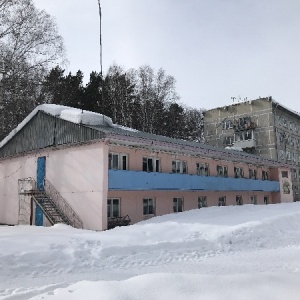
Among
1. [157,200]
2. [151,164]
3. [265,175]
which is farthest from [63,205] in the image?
[265,175]

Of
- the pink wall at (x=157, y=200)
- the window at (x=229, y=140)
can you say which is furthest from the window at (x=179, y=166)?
the window at (x=229, y=140)

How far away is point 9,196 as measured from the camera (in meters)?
24.4

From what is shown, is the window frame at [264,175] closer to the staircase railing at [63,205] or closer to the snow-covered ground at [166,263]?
the snow-covered ground at [166,263]

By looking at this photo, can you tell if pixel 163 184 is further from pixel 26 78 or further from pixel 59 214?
pixel 26 78

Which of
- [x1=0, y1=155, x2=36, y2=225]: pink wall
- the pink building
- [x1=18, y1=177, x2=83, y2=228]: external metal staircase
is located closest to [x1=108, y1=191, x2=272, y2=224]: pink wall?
the pink building

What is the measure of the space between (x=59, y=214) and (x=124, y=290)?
14.6 meters

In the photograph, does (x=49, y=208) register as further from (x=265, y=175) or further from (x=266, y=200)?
(x=265, y=175)

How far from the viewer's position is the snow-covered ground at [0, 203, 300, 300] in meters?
6.01

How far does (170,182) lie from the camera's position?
2080cm

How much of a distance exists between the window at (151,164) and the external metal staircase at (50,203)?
16.9 ft

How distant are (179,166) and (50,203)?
9.12m

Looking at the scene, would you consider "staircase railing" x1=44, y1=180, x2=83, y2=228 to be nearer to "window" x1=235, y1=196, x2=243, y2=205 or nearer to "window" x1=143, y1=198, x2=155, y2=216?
"window" x1=143, y1=198, x2=155, y2=216

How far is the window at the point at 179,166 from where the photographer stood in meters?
22.9

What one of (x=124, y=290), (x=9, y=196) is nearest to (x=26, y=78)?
(x=9, y=196)
